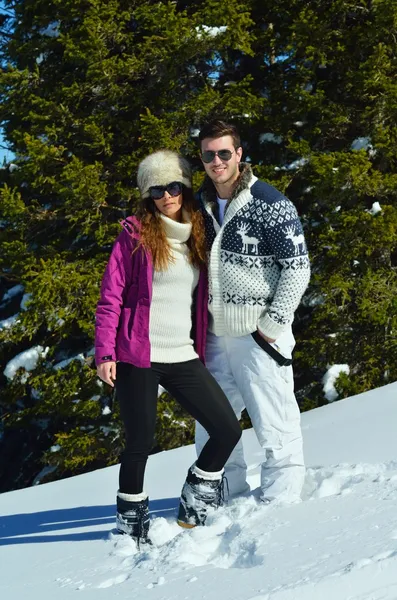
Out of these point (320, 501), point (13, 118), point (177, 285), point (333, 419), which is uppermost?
point (13, 118)

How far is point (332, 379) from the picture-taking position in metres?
7.81

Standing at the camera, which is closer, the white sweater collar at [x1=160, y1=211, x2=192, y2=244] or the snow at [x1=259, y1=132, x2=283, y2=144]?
the white sweater collar at [x1=160, y1=211, x2=192, y2=244]

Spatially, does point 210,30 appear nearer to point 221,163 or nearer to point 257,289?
point 221,163

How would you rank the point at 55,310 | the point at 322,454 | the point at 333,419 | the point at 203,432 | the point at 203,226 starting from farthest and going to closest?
the point at 55,310, the point at 333,419, the point at 322,454, the point at 203,432, the point at 203,226

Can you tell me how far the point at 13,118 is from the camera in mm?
8359

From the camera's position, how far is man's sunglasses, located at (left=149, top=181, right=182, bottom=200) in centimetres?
294

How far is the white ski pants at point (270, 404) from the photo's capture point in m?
3.13

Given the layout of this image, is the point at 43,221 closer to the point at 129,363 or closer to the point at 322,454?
the point at 322,454

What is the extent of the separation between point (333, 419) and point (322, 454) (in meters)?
1.07

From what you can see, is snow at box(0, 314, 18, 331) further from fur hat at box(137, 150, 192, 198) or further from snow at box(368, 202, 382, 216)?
fur hat at box(137, 150, 192, 198)

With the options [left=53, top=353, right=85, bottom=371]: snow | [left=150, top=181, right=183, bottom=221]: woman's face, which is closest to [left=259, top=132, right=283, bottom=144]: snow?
[left=53, top=353, right=85, bottom=371]: snow

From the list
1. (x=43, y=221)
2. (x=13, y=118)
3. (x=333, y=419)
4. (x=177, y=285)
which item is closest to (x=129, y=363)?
(x=177, y=285)

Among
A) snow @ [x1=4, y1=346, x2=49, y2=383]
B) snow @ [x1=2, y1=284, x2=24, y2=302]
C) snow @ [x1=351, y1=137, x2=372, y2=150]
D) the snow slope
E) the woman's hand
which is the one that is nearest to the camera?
the snow slope

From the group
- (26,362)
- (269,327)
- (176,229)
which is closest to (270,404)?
(269,327)
